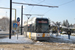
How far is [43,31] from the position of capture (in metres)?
17.1

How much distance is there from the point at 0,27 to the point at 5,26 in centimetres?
553

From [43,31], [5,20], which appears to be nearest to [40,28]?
[43,31]

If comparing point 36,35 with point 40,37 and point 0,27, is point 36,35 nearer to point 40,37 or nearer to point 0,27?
point 40,37

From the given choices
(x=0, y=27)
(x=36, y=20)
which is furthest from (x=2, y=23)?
(x=36, y=20)

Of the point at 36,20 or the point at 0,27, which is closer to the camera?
the point at 36,20

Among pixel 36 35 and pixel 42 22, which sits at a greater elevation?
pixel 42 22

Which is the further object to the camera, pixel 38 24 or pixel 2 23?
pixel 2 23

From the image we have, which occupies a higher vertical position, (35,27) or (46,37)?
(35,27)

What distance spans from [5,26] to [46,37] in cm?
10831

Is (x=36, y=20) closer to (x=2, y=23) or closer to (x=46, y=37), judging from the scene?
(x=46, y=37)

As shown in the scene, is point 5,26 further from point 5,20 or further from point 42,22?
point 42,22

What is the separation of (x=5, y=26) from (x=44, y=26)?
107962 mm

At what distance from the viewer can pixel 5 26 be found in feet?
397

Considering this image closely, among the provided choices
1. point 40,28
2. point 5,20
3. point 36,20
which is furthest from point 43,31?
point 5,20
